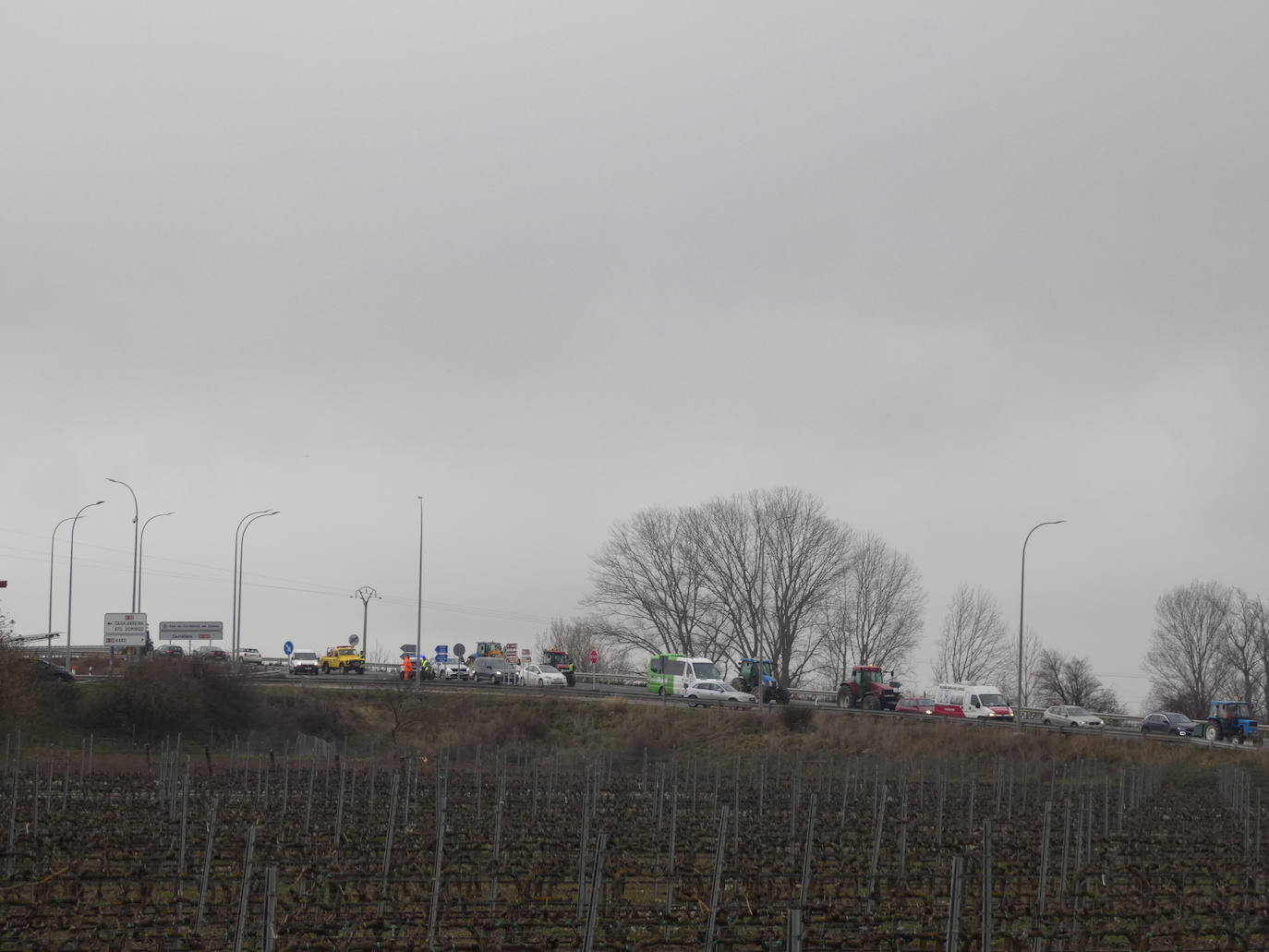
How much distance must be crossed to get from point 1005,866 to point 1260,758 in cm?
2379

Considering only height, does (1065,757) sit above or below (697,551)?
below

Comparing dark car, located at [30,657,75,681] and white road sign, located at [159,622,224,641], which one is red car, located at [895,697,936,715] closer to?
dark car, located at [30,657,75,681]

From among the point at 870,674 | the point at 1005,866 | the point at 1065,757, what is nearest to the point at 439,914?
the point at 1005,866

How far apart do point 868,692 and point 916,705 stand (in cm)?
442

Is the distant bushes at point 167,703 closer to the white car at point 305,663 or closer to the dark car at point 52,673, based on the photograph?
the dark car at point 52,673

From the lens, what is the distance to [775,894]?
66.8 ft

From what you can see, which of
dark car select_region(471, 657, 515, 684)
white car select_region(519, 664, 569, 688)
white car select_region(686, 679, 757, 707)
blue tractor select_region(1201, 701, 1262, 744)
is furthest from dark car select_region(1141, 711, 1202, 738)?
dark car select_region(471, 657, 515, 684)

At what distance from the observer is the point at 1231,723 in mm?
51750

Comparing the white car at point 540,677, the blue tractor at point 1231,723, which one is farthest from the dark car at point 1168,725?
the white car at point 540,677

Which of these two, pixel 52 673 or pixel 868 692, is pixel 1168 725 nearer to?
pixel 868 692

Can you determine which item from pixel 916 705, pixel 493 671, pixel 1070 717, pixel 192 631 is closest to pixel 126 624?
pixel 192 631

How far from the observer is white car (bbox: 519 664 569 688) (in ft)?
225

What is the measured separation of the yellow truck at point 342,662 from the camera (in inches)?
3004

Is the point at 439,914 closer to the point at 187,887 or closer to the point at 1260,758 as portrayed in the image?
the point at 187,887
